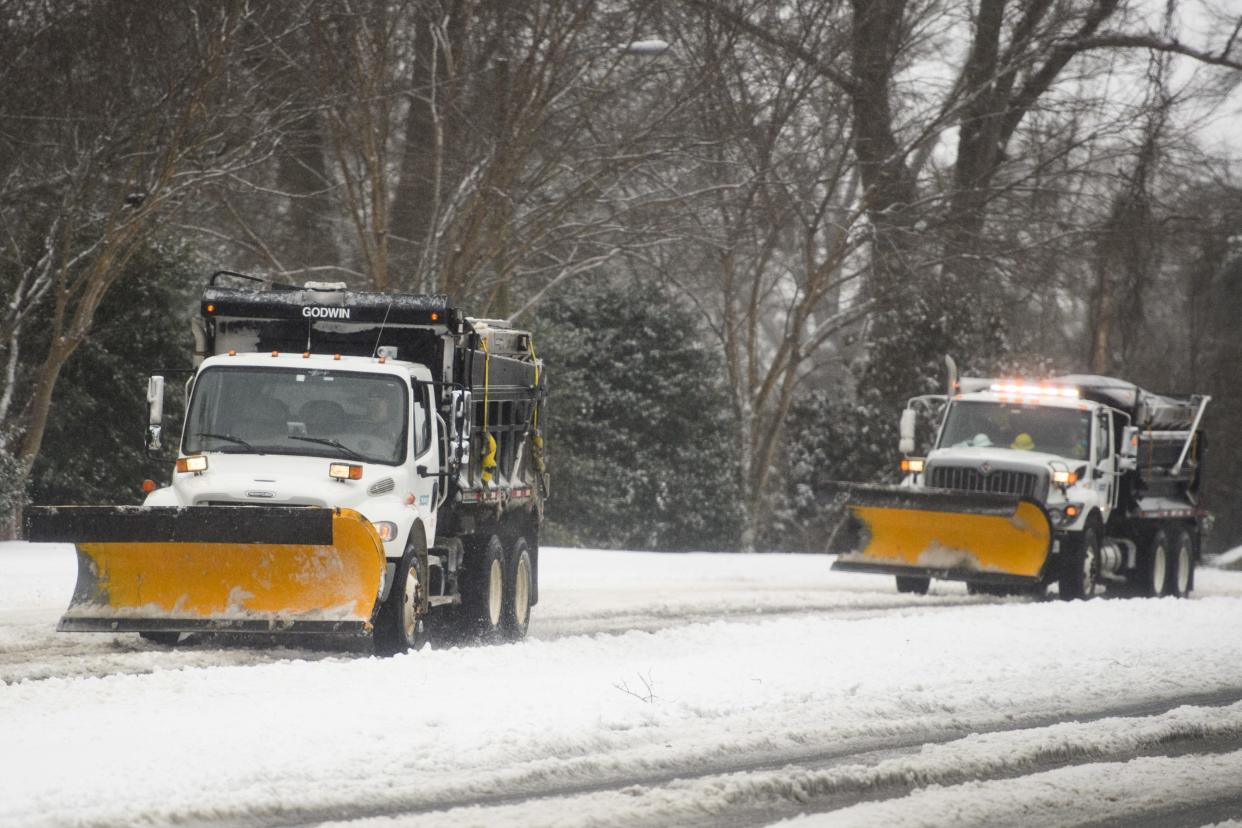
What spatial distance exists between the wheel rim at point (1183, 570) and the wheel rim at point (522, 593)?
11086mm

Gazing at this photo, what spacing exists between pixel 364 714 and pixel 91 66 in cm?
1400

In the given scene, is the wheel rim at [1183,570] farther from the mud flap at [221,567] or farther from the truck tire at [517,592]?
the mud flap at [221,567]

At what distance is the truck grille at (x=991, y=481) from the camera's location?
20484 millimetres

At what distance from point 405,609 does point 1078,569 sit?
10.2 m

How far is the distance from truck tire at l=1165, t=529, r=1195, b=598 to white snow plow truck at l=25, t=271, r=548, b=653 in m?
10.7

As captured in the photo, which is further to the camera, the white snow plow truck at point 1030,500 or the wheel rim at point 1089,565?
the wheel rim at point 1089,565

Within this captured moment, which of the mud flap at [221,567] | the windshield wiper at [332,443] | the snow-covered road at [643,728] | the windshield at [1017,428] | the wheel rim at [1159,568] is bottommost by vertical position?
the wheel rim at [1159,568]

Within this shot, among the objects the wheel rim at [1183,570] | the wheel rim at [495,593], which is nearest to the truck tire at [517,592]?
the wheel rim at [495,593]

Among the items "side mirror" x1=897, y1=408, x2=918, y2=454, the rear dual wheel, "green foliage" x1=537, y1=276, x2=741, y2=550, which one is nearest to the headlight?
"side mirror" x1=897, y1=408, x2=918, y2=454

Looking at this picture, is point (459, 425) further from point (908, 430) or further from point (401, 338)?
point (908, 430)

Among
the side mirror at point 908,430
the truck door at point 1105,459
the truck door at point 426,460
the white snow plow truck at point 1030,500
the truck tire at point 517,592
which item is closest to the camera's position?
the truck door at point 426,460

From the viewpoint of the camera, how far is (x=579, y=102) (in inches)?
979

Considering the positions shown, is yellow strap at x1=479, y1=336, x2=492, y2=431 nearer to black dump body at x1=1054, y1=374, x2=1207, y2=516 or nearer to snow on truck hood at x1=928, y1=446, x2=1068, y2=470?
snow on truck hood at x1=928, y1=446, x2=1068, y2=470

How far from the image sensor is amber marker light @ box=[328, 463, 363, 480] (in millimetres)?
12570
